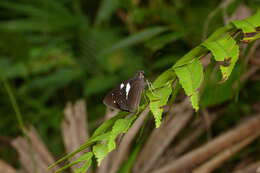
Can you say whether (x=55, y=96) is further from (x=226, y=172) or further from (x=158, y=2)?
(x=226, y=172)

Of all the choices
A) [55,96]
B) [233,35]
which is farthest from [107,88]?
[233,35]

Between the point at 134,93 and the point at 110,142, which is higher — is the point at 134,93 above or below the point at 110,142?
above

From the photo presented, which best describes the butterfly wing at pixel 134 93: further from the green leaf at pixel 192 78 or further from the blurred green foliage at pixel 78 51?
the blurred green foliage at pixel 78 51

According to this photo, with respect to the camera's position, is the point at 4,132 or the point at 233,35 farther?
the point at 4,132

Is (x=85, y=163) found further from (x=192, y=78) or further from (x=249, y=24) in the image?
(x=249, y=24)

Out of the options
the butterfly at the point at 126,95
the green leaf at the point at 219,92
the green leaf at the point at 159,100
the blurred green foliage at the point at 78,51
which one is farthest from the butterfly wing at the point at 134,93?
the blurred green foliage at the point at 78,51

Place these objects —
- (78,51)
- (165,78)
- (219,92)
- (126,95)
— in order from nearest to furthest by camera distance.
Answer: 1. (165,78)
2. (126,95)
3. (219,92)
4. (78,51)

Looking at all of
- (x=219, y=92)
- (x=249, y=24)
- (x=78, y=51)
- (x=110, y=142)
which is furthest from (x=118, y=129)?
(x=78, y=51)
